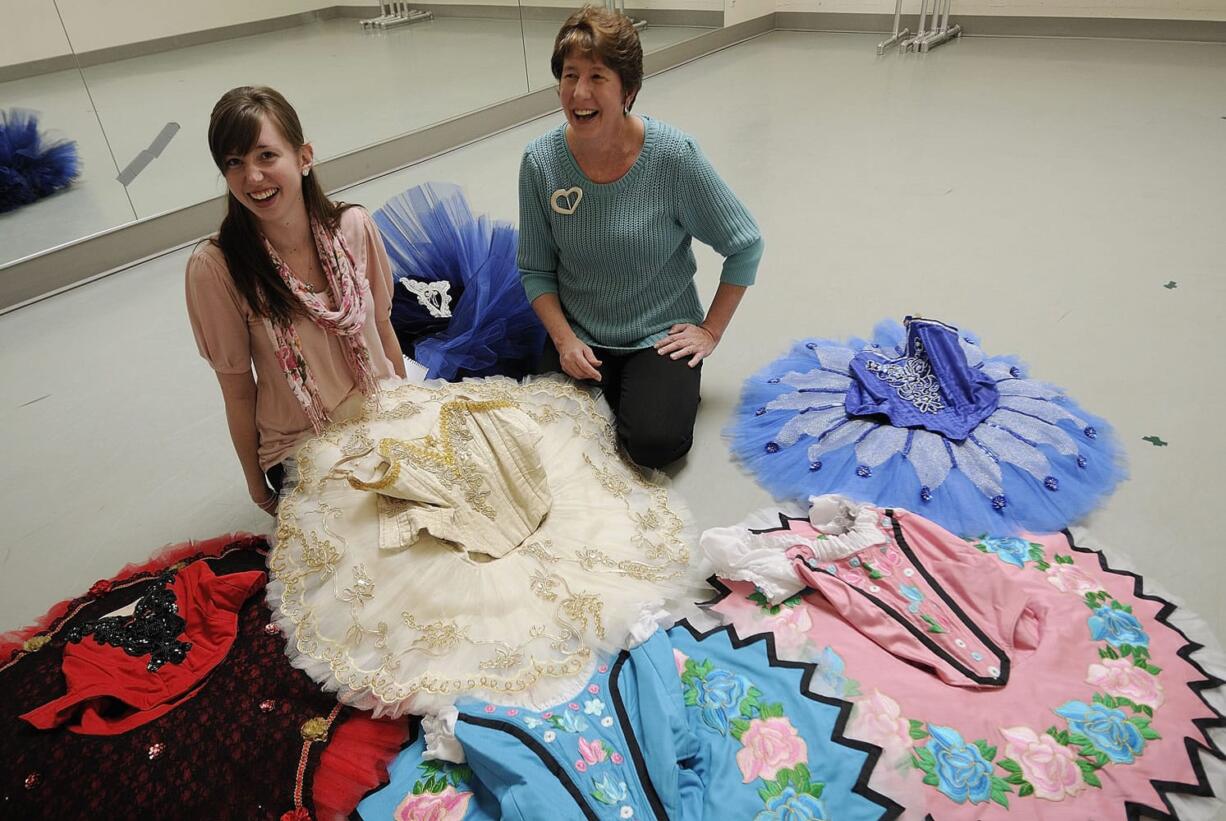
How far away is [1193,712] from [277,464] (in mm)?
1812

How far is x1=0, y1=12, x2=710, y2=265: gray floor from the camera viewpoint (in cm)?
346

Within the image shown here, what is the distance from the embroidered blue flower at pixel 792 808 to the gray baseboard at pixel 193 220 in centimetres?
342

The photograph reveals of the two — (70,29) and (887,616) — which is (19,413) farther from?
(887,616)

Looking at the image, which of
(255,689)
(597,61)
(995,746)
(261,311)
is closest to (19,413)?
(261,311)

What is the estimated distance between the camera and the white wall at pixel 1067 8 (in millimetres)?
5758

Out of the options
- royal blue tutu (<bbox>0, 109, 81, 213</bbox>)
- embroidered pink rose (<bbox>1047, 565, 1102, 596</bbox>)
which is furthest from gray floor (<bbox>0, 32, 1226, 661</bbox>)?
royal blue tutu (<bbox>0, 109, 81, 213</bbox>)

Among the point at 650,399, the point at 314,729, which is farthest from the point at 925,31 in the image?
the point at 314,729

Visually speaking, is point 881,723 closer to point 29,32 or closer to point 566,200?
point 566,200

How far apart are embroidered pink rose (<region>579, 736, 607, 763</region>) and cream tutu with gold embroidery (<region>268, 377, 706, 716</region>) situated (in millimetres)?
105

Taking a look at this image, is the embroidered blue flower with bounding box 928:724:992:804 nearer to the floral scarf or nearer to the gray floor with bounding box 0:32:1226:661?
the gray floor with bounding box 0:32:1226:661

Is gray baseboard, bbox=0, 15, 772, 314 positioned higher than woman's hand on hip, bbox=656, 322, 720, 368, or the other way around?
woman's hand on hip, bbox=656, 322, 720, 368

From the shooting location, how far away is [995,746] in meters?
1.27

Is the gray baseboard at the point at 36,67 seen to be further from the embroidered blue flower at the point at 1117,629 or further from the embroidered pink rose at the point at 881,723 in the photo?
the embroidered blue flower at the point at 1117,629

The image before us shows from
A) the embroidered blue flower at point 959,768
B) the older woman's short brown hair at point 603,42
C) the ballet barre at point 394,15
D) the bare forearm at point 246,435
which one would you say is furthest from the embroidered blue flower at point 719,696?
the ballet barre at point 394,15
